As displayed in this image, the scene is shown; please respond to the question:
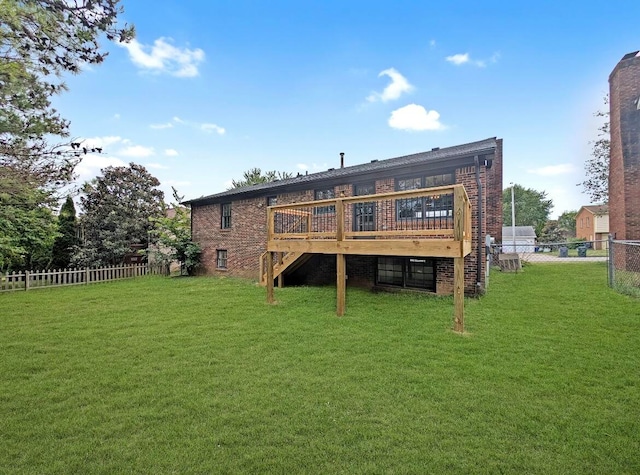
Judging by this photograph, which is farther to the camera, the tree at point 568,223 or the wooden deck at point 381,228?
the tree at point 568,223

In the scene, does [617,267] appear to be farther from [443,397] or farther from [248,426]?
[248,426]

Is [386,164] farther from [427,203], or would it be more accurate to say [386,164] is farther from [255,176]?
[255,176]

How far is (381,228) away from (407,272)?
1474 mm

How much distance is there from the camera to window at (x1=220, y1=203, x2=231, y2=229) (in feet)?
45.5

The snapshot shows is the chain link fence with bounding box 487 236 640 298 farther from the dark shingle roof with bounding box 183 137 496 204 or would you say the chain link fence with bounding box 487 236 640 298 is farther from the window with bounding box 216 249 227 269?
the window with bounding box 216 249 227 269

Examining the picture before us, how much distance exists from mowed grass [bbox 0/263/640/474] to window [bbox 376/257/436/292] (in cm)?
206

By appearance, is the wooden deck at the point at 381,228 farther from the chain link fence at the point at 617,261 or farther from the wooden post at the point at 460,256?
the chain link fence at the point at 617,261

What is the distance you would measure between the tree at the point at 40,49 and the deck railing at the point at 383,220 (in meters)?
4.36

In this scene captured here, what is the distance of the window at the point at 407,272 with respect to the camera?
27.6ft

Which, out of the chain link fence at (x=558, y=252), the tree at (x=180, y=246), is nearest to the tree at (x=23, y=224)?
the tree at (x=180, y=246)

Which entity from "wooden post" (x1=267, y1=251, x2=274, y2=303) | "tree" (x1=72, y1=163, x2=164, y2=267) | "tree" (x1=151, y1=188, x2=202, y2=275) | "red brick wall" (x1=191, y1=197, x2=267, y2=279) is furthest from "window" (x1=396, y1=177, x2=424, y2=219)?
"tree" (x1=72, y1=163, x2=164, y2=267)

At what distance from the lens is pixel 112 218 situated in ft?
53.4

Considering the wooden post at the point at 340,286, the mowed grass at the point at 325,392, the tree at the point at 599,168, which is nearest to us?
the mowed grass at the point at 325,392

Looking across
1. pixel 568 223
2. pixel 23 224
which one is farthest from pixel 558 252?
pixel 23 224
